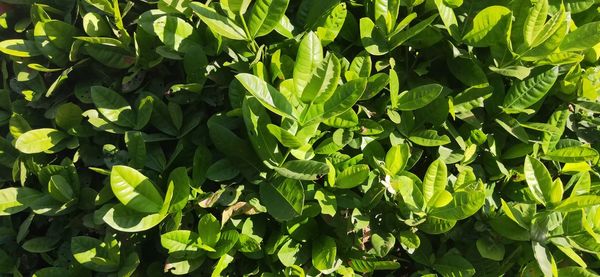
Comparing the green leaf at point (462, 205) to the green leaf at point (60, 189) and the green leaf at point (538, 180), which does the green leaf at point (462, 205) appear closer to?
the green leaf at point (538, 180)

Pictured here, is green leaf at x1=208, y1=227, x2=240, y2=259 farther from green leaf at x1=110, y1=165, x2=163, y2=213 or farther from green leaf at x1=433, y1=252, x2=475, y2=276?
green leaf at x1=433, y1=252, x2=475, y2=276

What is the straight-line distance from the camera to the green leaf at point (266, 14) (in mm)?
1639

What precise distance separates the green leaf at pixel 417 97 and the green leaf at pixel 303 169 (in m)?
0.43

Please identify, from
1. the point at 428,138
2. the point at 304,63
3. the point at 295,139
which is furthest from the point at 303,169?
the point at 428,138

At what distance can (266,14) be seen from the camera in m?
1.65

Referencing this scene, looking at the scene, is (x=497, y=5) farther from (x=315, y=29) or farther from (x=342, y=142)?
(x=342, y=142)

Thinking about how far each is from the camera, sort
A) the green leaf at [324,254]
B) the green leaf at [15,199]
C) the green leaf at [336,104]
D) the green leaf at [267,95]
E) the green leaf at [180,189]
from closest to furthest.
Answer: the green leaf at [267,95], the green leaf at [336,104], the green leaf at [180,189], the green leaf at [324,254], the green leaf at [15,199]

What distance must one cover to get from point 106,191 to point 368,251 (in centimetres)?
92

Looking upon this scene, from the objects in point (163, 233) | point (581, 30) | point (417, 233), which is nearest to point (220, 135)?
point (163, 233)

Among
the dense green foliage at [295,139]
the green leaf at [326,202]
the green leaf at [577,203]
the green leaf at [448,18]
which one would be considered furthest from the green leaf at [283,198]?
the green leaf at [577,203]

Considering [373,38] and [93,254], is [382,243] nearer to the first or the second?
[373,38]

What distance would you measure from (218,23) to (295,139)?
→ 444 millimetres

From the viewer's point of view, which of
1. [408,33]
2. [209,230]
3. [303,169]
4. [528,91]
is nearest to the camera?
[303,169]

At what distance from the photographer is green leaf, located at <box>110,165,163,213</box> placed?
59.4 inches
